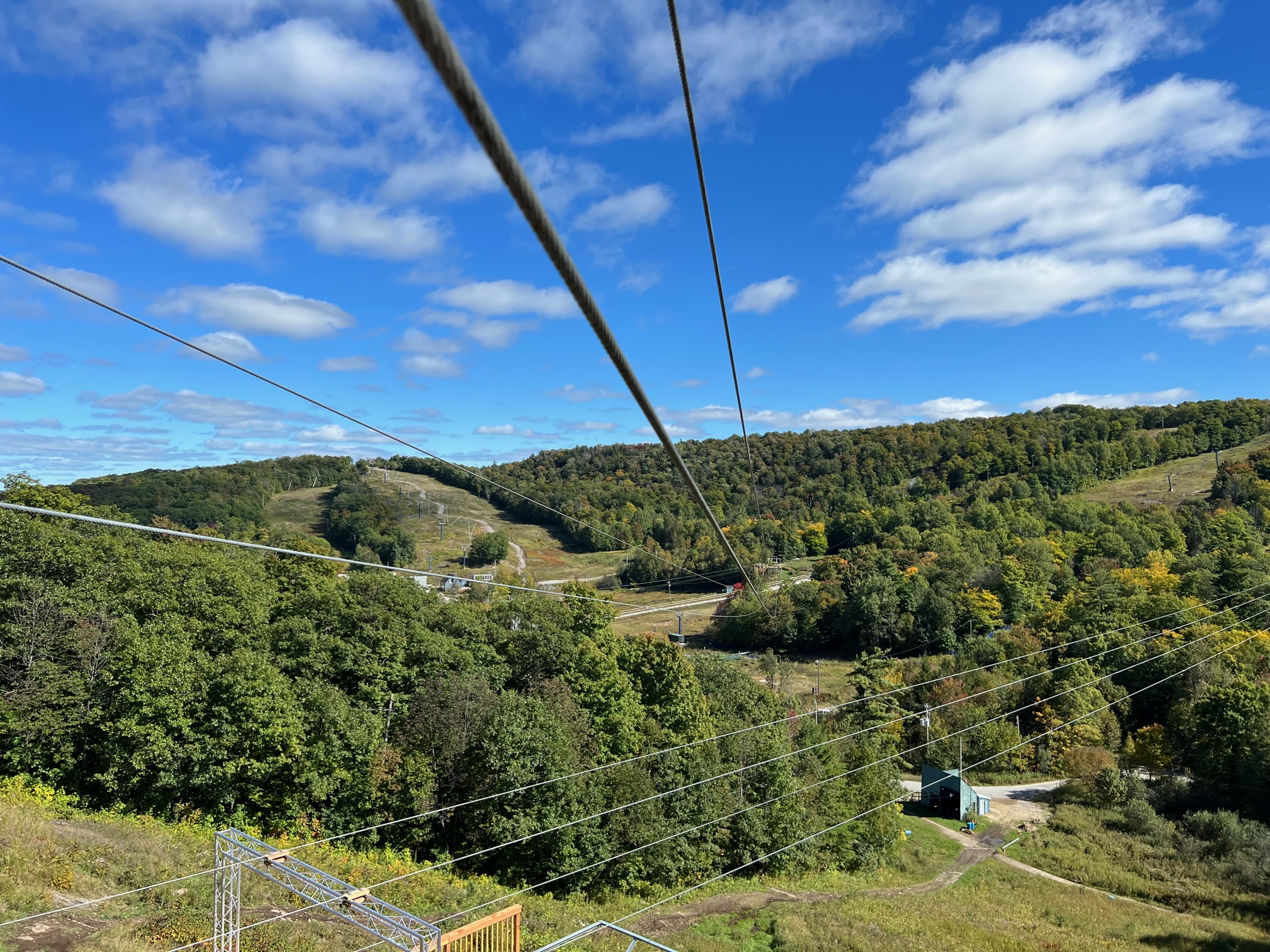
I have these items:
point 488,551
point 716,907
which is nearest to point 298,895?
point 716,907

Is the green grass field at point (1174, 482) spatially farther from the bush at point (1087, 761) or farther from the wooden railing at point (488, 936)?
the wooden railing at point (488, 936)

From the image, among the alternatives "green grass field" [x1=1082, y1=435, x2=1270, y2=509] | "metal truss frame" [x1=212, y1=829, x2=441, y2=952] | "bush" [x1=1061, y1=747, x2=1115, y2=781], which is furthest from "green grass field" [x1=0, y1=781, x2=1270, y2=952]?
"green grass field" [x1=1082, y1=435, x2=1270, y2=509]

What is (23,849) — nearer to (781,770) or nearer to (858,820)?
(781,770)

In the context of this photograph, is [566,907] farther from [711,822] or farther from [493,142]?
[493,142]

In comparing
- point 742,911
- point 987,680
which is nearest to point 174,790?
point 742,911

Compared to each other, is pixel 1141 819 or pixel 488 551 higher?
pixel 488 551

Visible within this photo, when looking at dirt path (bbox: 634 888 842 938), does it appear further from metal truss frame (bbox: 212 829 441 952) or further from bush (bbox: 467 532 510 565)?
bush (bbox: 467 532 510 565)

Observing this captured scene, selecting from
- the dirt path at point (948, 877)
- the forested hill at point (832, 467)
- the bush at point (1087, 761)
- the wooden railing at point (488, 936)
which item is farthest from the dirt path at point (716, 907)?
the forested hill at point (832, 467)
